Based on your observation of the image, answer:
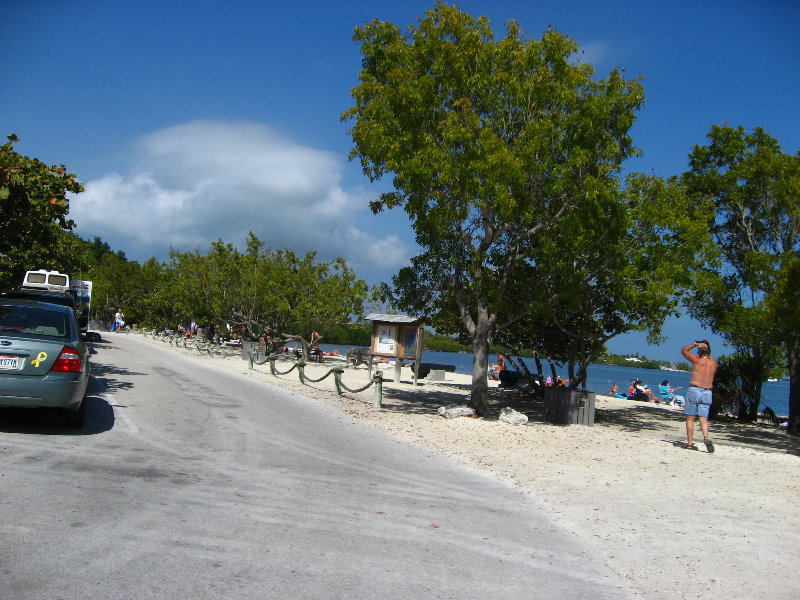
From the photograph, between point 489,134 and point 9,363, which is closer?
point 9,363

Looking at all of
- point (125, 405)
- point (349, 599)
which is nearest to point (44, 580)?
point (349, 599)

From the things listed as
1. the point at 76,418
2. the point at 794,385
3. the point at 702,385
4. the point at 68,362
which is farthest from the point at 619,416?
the point at 68,362

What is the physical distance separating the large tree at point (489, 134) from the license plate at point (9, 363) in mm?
8230

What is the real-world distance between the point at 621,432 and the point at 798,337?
19.4ft

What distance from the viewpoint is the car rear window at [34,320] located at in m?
8.85

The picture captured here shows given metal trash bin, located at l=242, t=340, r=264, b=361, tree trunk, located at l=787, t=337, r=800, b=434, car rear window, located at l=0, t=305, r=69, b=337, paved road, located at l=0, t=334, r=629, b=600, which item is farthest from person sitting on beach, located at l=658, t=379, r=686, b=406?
car rear window, located at l=0, t=305, r=69, b=337

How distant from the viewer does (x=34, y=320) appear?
358 inches

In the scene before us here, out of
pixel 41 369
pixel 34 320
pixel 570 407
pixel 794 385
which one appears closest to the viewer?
pixel 41 369

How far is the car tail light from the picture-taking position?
8.17 m

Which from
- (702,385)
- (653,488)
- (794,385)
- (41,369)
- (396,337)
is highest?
(396,337)

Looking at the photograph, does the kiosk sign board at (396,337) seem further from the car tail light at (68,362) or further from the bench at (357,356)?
the car tail light at (68,362)

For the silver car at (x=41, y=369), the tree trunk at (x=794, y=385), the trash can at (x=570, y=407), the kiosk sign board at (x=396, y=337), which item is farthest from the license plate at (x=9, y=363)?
the kiosk sign board at (x=396, y=337)

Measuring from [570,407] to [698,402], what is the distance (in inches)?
172

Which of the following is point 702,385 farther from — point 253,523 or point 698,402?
point 253,523
